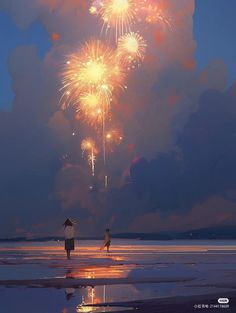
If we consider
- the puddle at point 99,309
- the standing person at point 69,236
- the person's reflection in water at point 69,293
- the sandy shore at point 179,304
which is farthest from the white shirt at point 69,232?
the puddle at point 99,309

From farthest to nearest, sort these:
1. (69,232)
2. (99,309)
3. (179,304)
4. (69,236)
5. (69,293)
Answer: (69,236) → (69,232) → (69,293) → (179,304) → (99,309)

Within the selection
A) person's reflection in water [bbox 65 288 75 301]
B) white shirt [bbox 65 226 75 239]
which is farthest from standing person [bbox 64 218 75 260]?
person's reflection in water [bbox 65 288 75 301]

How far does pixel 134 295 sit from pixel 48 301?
251cm

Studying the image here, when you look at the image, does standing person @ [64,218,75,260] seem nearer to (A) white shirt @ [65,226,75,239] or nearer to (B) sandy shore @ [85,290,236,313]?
(A) white shirt @ [65,226,75,239]

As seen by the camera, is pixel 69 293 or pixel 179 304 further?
pixel 69 293

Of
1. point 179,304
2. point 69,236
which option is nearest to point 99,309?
point 179,304

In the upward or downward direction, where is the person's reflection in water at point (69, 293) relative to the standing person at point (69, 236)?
downward

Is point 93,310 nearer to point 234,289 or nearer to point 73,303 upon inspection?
A: point 73,303

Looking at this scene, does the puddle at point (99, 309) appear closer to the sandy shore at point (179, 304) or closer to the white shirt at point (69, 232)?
the sandy shore at point (179, 304)

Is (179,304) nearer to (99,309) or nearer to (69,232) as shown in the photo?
(99,309)

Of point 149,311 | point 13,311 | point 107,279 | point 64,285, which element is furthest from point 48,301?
point 107,279

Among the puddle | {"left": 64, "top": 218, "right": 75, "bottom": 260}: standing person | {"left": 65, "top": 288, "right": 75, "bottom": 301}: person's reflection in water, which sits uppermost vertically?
{"left": 64, "top": 218, "right": 75, "bottom": 260}: standing person

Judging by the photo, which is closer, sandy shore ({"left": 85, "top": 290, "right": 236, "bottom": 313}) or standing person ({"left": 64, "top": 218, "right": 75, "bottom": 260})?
sandy shore ({"left": 85, "top": 290, "right": 236, "bottom": 313})

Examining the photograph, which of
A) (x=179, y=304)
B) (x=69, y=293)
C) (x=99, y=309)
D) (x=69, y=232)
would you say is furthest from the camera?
(x=69, y=232)
